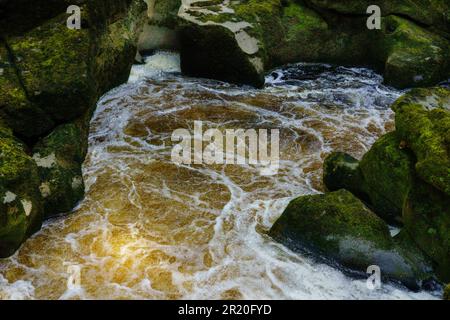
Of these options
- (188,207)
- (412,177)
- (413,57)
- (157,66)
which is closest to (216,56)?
(157,66)

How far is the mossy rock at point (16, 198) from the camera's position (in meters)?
5.72

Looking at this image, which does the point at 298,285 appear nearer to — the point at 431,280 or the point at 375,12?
the point at 431,280

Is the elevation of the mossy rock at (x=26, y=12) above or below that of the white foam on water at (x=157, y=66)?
above

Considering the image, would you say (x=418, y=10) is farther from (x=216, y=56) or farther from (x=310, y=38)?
(x=216, y=56)

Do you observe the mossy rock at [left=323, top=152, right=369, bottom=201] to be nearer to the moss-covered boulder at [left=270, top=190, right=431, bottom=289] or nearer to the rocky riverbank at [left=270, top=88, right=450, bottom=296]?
the rocky riverbank at [left=270, top=88, right=450, bottom=296]

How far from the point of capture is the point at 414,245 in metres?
5.97

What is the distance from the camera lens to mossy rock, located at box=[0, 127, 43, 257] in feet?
18.8

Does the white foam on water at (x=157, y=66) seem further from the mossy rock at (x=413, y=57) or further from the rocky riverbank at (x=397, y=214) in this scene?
the rocky riverbank at (x=397, y=214)

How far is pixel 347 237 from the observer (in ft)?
19.2

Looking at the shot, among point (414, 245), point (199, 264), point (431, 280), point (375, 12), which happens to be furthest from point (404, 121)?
point (375, 12)

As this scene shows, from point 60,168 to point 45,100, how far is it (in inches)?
45.8

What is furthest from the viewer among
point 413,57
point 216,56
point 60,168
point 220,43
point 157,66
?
point 157,66

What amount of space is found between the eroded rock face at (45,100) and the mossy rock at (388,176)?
4.32 metres

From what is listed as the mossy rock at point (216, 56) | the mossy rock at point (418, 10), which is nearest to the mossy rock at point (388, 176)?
the mossy rock at point (216, 56)
